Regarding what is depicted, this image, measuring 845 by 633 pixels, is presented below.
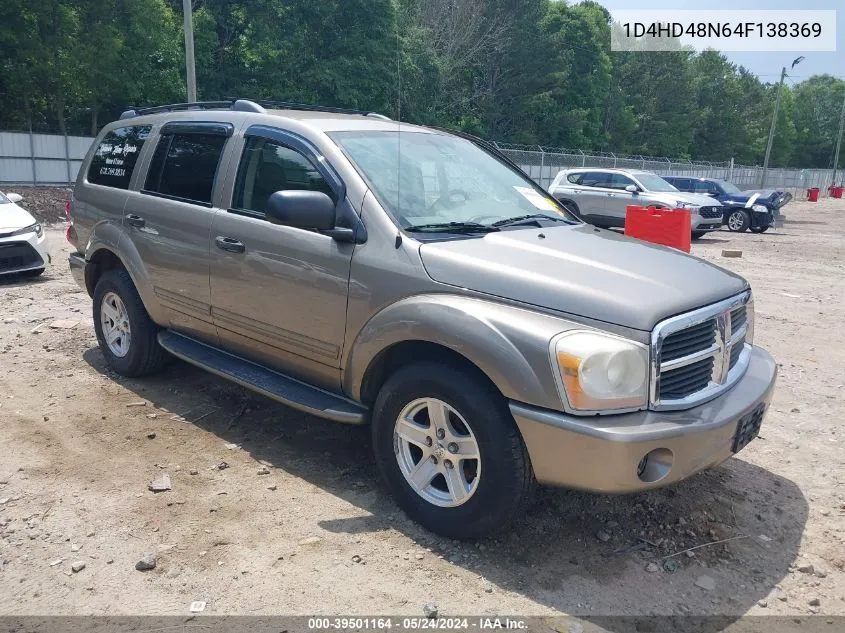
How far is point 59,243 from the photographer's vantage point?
44.9ft

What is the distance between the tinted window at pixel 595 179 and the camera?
1850 cm

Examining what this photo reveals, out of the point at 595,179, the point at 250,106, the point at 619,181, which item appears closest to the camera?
the point at 250,106

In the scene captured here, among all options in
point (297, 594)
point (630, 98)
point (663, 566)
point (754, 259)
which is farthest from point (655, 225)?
point (630, 98)

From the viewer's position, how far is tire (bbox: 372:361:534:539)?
3.09 m

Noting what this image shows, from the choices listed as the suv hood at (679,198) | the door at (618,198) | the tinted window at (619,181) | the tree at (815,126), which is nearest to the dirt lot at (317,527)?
the suv hood at (679,198)

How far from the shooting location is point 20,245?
8.69m

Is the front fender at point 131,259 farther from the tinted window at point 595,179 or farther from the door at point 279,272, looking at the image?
Result: the tinted window at point 595,179

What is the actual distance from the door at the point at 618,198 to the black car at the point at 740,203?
10.9ft

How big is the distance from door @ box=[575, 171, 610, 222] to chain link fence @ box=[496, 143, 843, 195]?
2514mm

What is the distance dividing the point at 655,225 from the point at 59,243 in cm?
1112

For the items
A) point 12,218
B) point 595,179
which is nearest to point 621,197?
point 595,179

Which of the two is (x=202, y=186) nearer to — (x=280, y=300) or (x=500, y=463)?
(x=280, y=300)

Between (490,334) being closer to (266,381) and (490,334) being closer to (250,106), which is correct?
(266,381)

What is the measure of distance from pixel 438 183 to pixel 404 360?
1.07 metres
